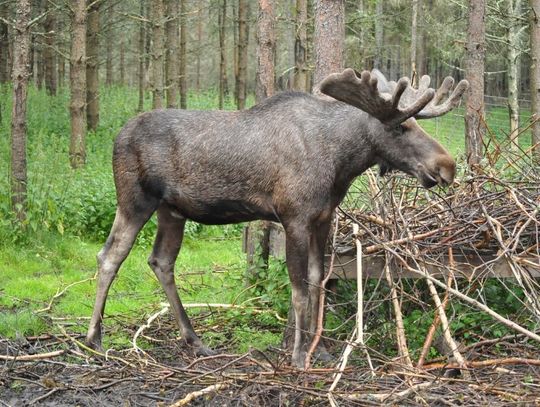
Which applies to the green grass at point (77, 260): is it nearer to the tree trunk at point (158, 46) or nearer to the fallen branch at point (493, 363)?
the fallen branch at point (493, 363)

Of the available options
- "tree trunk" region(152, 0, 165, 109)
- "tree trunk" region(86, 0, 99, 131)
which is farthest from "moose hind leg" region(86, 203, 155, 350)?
"tree trunk" region(86, 0, 99, 131)

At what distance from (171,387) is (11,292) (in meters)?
4.23

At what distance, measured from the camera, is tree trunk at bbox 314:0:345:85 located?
745 centimetres

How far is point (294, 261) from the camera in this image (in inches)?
263

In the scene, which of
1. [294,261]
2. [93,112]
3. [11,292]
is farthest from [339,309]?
[93,112]

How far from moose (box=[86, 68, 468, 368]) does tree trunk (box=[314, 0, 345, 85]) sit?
1.64 ft

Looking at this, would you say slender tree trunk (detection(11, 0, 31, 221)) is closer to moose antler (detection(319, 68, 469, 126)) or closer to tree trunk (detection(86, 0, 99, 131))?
moose antler (detection(319, 68, 469, 126))

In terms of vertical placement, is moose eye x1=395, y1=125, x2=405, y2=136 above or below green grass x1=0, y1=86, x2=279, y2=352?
above

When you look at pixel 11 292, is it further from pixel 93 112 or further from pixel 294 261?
pixel 93 112

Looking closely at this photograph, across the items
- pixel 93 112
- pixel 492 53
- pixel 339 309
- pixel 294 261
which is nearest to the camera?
pixel 294 261

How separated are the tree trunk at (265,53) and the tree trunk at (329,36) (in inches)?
49.8

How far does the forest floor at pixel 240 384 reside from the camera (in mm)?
5586

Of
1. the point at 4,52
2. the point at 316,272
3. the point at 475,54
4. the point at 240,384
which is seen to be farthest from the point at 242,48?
the point at 240,384

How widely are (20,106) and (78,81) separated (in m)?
5.07
